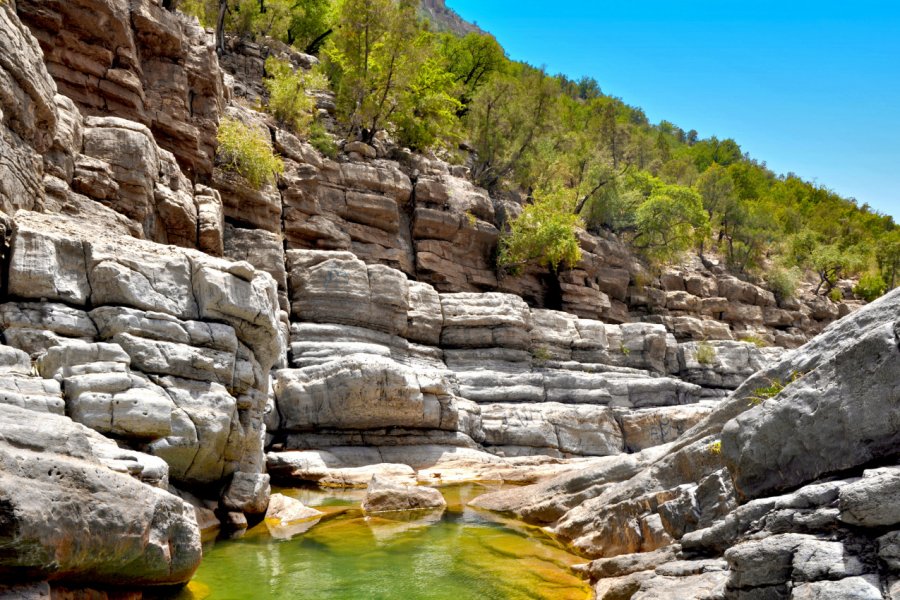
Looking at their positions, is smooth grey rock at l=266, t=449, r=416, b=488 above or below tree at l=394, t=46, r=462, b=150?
below

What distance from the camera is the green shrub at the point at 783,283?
51.8 m

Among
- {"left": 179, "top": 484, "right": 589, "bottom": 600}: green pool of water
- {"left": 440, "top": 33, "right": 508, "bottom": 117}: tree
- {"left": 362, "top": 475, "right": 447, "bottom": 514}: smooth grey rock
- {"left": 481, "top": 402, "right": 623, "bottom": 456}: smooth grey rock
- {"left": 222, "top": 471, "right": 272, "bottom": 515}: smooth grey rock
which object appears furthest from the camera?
{"left": 440, "top": 33, "right": 508, "bottom": 117}: tree

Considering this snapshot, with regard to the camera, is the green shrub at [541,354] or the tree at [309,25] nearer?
the green shrub at [541,354]

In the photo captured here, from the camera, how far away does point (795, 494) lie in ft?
21.6

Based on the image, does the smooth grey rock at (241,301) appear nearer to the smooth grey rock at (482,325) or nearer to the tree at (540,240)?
the smooth grey rock at (482,325)

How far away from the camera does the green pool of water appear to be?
9328 millimetres

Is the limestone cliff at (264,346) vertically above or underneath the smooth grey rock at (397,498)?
above

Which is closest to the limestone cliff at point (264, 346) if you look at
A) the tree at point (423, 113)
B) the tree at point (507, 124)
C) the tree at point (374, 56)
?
the tree at point (423, 113)

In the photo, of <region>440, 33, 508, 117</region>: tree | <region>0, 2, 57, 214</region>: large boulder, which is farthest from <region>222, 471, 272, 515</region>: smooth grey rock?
<region>440, 33, 508, 117</region>: tree

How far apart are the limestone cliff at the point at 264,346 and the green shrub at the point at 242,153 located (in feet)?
1.57

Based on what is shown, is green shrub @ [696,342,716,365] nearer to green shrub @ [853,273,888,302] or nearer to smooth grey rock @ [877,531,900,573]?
smooth grey rock @ [877,531,900,573]

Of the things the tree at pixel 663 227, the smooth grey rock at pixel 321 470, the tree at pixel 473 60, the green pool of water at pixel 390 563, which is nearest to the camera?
the green pool of water at pixel 390 563

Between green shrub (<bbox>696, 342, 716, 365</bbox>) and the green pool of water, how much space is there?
23116 millimetres

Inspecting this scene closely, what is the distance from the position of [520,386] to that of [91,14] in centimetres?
2186
